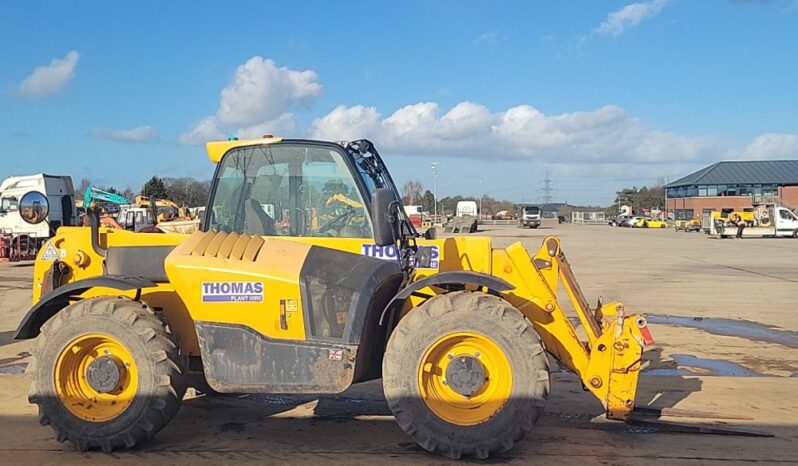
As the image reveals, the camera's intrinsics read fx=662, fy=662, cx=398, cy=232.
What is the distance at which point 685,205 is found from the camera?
90812 millimetres

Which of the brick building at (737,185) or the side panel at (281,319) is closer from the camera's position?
the side panel at (281,319)

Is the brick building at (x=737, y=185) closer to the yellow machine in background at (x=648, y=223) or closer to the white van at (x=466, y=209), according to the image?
the yellow machine in background at (x=648, y=223)

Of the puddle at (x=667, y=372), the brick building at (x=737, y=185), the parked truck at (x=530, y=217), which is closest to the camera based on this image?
the puddle at (x=667, y=372)

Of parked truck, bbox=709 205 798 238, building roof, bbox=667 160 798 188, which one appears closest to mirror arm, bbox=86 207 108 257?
parked truck, bbox=709 205 798 238

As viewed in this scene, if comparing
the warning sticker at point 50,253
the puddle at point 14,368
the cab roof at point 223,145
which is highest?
the cab roof at point 223,145

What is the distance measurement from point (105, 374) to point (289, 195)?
1.89 m

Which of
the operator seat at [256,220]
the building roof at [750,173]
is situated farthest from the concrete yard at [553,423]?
the building roof at [750,173]

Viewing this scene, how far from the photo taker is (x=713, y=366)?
8.15 metres

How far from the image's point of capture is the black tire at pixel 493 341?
456 cm

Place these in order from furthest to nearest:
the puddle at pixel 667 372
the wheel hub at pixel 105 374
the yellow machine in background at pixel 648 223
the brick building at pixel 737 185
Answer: the brick building at pixel 737 185
the yellow machine in background at pixel 648 223
the puddle at pixel 667 372
the wheel hub at pixel 105 374

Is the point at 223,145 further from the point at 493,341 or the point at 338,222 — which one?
the point at 493,341

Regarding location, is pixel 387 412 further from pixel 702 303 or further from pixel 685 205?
pixel 685 205

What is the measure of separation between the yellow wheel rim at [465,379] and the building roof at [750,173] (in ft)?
297

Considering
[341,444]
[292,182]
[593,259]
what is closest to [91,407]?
[341,444]
